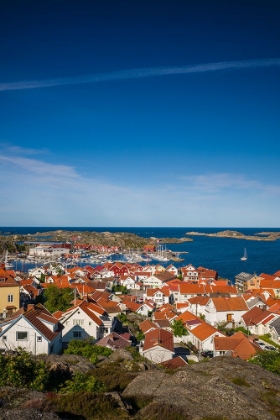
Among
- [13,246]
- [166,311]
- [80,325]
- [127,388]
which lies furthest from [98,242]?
[127,388]

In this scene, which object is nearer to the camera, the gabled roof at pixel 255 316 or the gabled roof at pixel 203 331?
the gabled roof at pixel 203 331

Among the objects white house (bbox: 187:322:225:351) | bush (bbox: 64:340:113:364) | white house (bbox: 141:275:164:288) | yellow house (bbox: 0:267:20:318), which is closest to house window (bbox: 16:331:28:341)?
bush (bbox: 64:340:113:364)

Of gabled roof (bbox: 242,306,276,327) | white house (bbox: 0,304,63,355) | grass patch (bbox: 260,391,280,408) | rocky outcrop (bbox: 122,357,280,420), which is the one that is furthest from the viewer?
gabled roof (bbox: 242,306,276,327)

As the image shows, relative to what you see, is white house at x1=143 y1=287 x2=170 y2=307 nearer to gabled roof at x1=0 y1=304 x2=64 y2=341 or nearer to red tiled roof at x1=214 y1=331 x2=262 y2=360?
red tiled roof at x1=214 y1=331 x2=262 y2=360

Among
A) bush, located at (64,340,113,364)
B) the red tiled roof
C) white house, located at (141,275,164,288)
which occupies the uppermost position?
bush, located at (64,340,113,364)

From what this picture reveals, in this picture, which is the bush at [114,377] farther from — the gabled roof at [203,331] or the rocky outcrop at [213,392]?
the gabled roof at [203,331]

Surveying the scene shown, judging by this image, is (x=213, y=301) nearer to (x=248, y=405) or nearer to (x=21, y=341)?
(x=21, y=341)

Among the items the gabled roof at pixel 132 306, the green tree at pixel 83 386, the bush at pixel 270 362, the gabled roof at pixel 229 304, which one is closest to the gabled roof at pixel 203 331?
the bush at pixel 270 362

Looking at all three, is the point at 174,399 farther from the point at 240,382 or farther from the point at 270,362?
the point at 270,362
